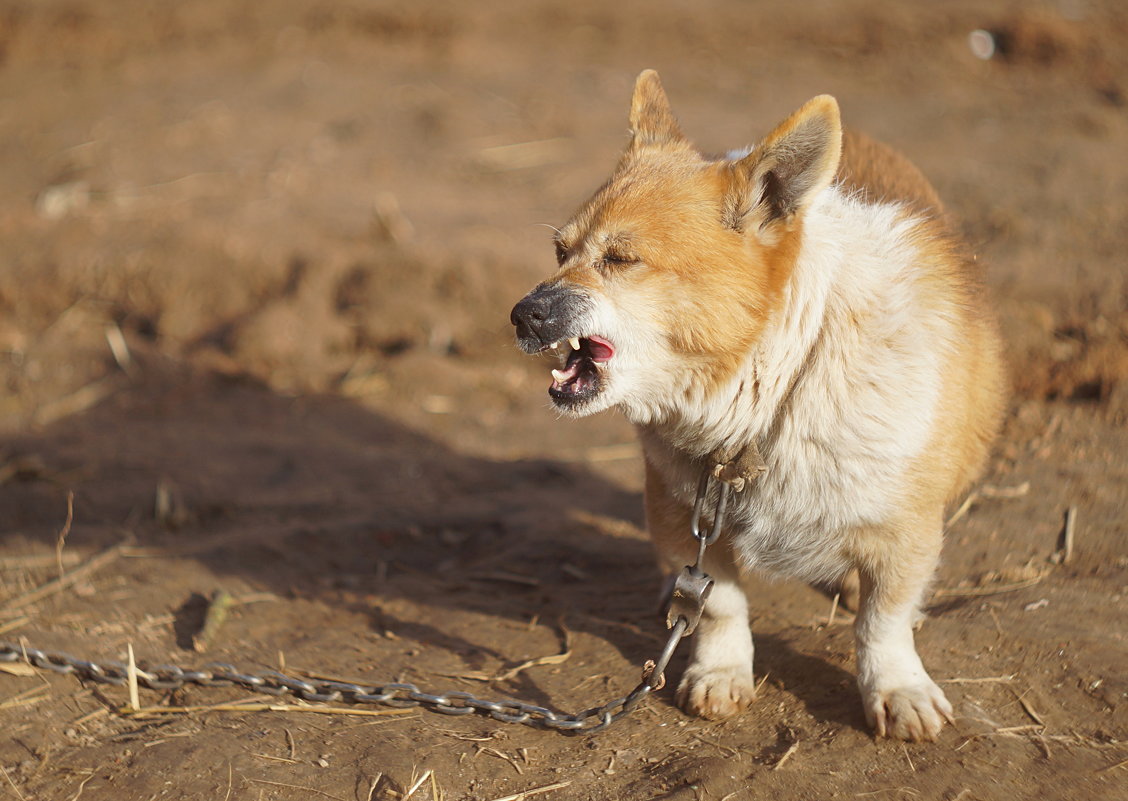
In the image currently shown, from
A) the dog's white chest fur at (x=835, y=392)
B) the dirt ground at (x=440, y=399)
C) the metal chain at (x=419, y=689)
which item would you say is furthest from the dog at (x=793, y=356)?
the dirt ground at (x=440, y=399)

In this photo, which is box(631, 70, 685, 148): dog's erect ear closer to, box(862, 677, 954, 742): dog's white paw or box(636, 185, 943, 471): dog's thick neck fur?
box(636, 185, 943, 471): dog's thick neck fur

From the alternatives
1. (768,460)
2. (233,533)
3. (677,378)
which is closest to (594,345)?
(677,378)

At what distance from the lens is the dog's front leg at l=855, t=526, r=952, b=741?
3.02m

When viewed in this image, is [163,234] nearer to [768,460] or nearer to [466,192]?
[466,192]

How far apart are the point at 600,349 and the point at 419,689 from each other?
142 centimetres

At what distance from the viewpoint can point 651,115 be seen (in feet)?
11.9

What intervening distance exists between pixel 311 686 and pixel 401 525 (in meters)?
1.71

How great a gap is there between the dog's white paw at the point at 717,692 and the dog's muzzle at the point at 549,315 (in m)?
1.24

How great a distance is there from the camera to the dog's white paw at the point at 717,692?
3256 millimetres

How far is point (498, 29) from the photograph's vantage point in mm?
12164

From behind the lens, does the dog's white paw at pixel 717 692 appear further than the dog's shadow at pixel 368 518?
No

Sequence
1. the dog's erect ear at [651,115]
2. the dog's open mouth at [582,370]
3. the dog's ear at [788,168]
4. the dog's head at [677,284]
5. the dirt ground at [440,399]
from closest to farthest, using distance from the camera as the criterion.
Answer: the dog's ear at [788,168] < the dog's head at [677,284] < the dog's open mouth at [582,370] < the dirt ground at [440,399] < the dog's erect ear at [651,115]

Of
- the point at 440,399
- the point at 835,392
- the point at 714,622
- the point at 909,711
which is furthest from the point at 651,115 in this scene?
the point at 440,399

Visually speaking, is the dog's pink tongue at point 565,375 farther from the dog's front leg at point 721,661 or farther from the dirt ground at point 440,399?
the dirt ground at point 440,399
